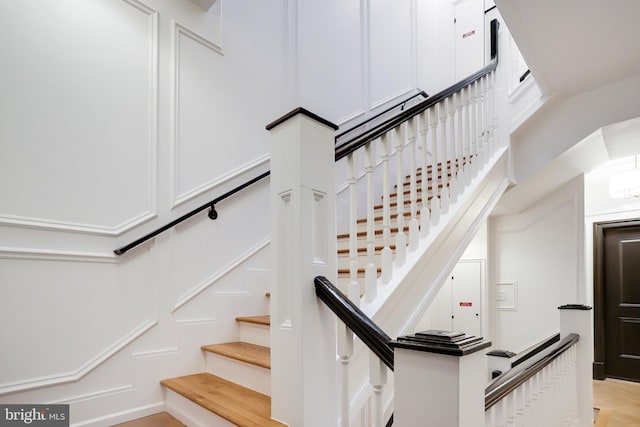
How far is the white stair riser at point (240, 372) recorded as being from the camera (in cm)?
178

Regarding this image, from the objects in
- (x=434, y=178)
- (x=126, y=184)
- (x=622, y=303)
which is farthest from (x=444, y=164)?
(x=622, y=303)

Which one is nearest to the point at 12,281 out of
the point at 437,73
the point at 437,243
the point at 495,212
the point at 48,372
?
the point at 48,372

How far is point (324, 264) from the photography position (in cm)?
150

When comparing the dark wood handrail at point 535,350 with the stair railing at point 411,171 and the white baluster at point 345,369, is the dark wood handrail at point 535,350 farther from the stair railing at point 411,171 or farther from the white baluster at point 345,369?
the white baluster at point 345,369

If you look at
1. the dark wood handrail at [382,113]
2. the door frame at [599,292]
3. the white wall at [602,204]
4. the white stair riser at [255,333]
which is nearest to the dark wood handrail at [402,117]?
the dark wood handrail at [382,113]

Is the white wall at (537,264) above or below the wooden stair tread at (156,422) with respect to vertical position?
above

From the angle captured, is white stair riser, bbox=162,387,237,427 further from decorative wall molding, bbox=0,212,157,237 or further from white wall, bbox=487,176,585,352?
white wall, bbox=487,176,585,352

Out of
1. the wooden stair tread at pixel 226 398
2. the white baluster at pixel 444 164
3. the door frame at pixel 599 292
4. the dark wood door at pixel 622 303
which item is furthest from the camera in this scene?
the door frame at pixel 599 292

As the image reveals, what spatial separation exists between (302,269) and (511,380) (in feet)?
2.85

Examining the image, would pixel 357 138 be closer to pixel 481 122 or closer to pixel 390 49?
pixel 481 122

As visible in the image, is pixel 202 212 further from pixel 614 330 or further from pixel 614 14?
pixel 614 330

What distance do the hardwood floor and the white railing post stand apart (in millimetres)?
832

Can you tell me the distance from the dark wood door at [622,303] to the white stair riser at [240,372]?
4.82 meters

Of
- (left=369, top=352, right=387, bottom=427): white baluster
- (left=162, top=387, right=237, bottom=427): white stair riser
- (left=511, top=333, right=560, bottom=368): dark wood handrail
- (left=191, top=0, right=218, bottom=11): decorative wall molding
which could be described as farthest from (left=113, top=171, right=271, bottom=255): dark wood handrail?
(left=511, top=333, right=560, bottom=368): dark wood handrail
